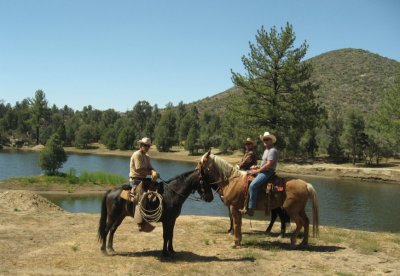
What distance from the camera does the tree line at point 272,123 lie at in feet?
115

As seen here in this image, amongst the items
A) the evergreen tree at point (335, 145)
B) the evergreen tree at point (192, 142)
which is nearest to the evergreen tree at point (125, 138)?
the evergreen tree at point (192, 142)

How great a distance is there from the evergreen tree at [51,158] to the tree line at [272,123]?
57.1 inches

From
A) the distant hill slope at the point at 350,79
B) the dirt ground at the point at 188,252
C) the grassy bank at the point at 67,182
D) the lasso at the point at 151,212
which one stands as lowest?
the grassy bank at the point at 67,182

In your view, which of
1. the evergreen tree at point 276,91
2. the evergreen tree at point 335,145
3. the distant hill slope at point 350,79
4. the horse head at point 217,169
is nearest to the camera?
the horse head at point 217,169

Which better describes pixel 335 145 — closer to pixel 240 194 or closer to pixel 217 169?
pixel 240 194

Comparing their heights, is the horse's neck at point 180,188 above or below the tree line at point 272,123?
below

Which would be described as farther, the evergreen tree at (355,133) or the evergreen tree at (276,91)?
the evergreen tree at (355,133)

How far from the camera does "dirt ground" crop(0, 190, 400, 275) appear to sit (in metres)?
9.01

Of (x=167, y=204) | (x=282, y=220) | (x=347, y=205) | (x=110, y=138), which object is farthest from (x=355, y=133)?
(x=110, y=138)

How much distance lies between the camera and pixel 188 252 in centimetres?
1042

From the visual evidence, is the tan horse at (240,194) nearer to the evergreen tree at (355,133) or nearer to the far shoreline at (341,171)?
the far shoreline at (341,171)

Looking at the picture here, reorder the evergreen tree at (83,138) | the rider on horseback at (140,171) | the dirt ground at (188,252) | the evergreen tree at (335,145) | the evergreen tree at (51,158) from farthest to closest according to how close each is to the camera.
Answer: the evergreen tree at (83,138), the evergreen tree at (335,145), the evergreen tree at (51,158), the rider on horseback at (140,171), the dirt ground at (188,252)

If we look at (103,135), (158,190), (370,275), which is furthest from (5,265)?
(103,135)

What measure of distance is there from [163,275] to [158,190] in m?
2.15
